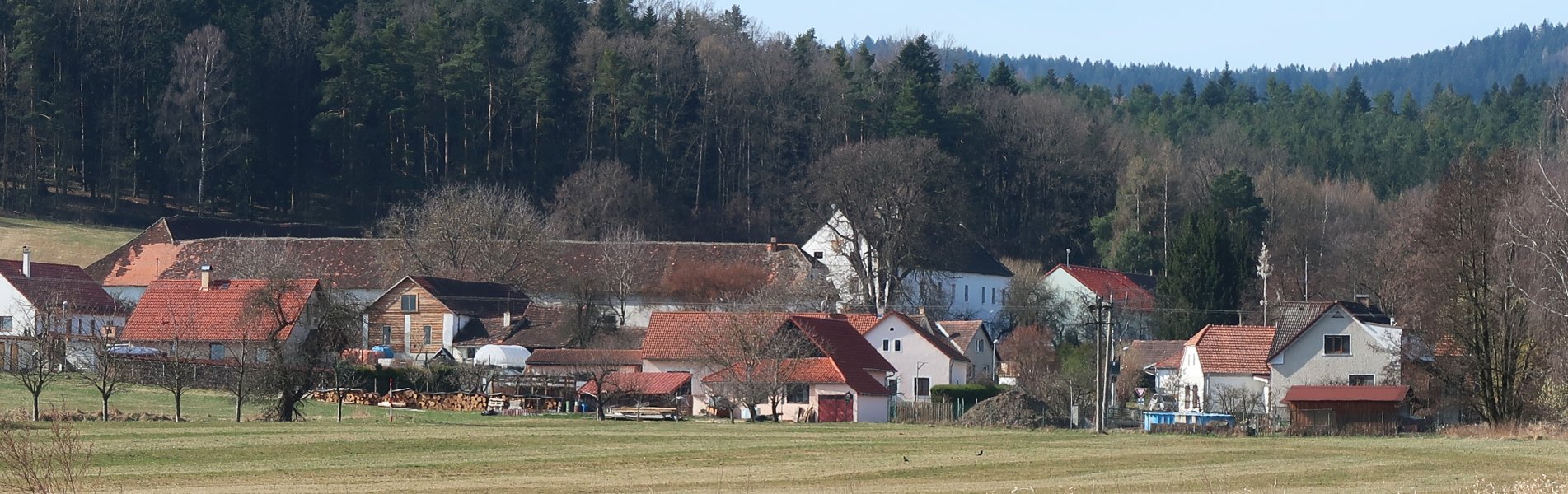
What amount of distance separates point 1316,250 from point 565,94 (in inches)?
1817

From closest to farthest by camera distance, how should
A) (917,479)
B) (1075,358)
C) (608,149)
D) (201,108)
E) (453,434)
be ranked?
(917,479)
(453,434)
(1075,358)
(201,108)
(608,149)

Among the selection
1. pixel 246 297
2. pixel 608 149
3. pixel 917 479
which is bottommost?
pixel 917 479

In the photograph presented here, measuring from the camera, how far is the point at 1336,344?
210ft

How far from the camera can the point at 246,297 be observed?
5772cm

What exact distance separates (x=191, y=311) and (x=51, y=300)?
5172 mm

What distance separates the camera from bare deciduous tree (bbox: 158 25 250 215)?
354 feet

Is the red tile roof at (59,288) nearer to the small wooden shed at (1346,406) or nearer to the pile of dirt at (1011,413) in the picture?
the pile of dirt at (1011,413)

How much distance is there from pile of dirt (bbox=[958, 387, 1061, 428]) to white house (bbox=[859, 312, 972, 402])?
16255 millimetres

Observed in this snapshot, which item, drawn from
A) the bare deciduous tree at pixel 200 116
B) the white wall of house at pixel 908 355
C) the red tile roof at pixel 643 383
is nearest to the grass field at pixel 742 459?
the red tile roof at pixel 643 383

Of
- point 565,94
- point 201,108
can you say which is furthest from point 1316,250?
point 201,108

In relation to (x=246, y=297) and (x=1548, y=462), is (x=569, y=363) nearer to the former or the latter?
(x=246, y=297)

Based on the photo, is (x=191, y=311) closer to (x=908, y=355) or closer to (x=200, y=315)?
(x=200, y=315)

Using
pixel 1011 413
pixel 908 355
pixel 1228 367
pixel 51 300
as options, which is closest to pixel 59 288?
pixel 51 300

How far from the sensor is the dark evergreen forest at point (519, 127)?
108625mm
